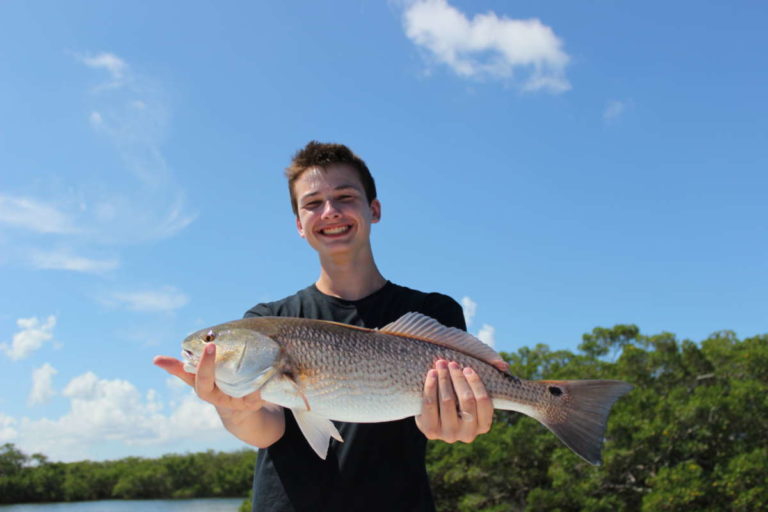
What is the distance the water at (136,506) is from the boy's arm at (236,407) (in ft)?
157

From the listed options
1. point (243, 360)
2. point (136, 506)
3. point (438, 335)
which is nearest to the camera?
point (243, 360)

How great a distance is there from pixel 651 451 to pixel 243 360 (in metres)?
19.2

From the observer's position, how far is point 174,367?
3.20 m

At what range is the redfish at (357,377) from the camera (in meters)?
3.14

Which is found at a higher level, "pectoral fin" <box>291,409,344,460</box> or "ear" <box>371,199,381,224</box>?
"ear" <box>371,199,381,224</box>

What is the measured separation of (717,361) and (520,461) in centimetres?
823

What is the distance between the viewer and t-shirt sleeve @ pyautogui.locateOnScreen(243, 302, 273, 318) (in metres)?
4.12

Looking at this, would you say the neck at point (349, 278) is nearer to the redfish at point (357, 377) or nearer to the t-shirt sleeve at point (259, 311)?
the t-shirt sleeve at point (259, 311)

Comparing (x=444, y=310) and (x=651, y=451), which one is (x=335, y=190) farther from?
(x=651, y=451)

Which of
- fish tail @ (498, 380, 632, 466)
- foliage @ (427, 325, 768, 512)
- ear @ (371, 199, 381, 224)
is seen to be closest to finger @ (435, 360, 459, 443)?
fish tail @ (498, 380, 632, 466)

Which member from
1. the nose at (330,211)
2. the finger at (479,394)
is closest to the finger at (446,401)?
the finger at (479,394)

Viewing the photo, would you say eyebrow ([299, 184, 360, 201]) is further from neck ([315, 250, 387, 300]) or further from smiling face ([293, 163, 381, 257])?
neck ([315, 250, 387, 300])

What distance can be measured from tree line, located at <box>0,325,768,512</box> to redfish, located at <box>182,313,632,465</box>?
16.9 m

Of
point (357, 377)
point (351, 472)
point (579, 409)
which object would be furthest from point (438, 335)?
point (351, 472)
